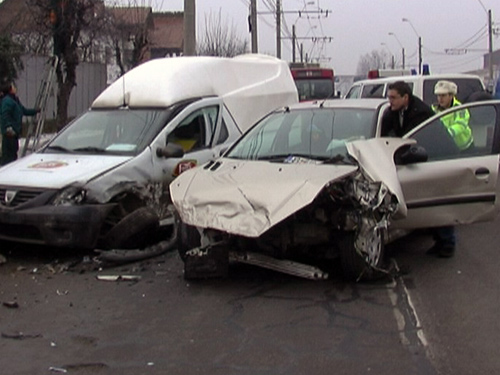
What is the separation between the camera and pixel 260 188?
255 inches

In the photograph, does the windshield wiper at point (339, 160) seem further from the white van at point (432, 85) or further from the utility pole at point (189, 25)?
the utility pole at point (189, 25)

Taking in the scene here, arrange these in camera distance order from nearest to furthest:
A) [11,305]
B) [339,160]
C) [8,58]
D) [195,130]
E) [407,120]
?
[11,305]
[339,160]
[407,120]
[195,130]
[8,58]

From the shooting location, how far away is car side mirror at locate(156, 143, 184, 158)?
8.43 meters

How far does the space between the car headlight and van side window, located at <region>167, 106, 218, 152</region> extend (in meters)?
1.59

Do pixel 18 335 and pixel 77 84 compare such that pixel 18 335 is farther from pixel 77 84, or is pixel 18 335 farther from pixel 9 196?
pixel 77 84

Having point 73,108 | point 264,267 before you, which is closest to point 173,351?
point 264,267

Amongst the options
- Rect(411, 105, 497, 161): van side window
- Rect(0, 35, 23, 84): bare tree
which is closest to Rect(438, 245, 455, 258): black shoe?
Rect(411, 105, 497, 161): van side window

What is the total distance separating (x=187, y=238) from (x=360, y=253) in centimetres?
167

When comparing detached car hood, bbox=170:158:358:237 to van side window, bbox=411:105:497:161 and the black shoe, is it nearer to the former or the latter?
van side window, bbox=411:105:497:161

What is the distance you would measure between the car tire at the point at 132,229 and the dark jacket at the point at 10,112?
5.46 metres

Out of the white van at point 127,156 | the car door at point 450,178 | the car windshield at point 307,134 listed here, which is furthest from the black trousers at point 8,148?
the car door at point 450,178

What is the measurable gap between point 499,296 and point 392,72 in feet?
65.2

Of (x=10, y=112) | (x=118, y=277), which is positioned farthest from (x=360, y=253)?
(x=10, y=112)

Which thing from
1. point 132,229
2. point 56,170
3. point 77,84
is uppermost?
point 77,84
